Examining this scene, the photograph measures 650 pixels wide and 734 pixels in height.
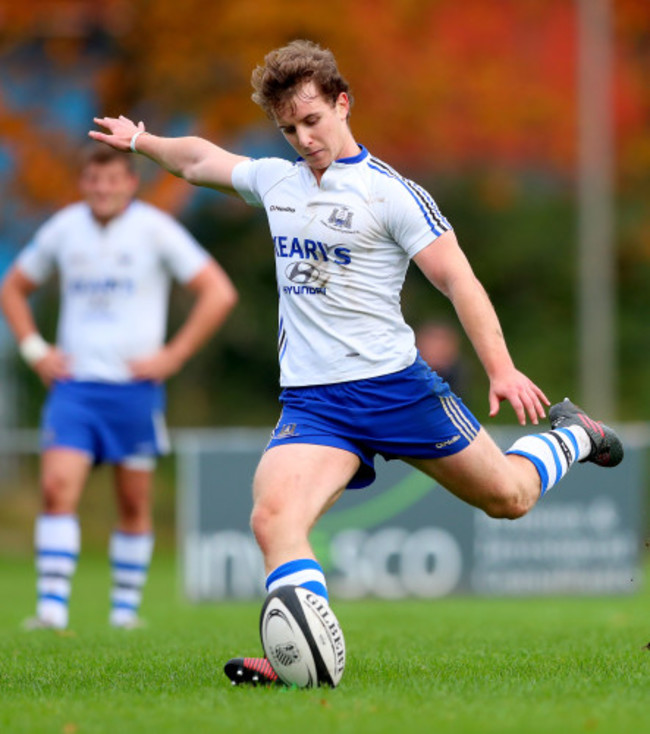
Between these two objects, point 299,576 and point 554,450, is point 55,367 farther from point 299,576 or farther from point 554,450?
point 299,576

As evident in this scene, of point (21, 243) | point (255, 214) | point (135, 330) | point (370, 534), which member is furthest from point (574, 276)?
point (135, 330)

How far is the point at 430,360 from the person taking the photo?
15266mm

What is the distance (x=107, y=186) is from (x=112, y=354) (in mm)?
974

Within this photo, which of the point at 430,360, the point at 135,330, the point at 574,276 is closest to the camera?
the point at 135,330

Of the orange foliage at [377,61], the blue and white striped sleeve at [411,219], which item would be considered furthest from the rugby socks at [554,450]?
the orange foliage at [377,61]

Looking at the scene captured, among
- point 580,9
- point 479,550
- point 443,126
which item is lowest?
point 479,550

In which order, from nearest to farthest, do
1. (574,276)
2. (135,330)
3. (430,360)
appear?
(135,330) < (430,360) < (574,276)

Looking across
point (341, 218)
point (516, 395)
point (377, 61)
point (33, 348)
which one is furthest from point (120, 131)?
point (377, 61)

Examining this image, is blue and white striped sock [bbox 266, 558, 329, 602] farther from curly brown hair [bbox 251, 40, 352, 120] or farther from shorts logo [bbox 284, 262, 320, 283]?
curly brown hair [bbox 251, 40, 352, 120]

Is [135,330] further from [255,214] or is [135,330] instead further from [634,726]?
[255,214]

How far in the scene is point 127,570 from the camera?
31.3 ft

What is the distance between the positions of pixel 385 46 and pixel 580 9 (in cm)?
366

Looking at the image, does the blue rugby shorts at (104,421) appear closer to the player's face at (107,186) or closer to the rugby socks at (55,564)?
the rugby socks at (55,564)

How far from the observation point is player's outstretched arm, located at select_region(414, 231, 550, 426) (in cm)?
576
